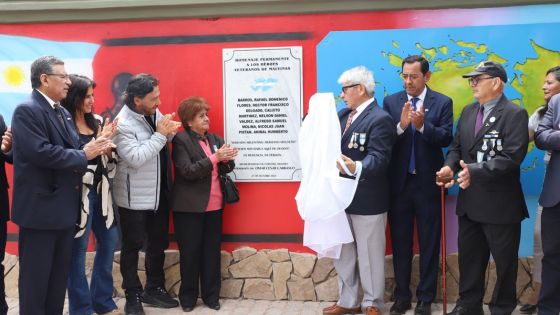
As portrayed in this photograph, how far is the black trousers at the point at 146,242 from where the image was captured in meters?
5.24

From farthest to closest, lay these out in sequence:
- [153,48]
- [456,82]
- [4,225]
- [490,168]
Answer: [153,48] → [456,82] → [4,225] → [490,168]

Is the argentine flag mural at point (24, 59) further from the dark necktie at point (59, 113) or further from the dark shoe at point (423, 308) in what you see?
the dark shoe at point (423, 308)

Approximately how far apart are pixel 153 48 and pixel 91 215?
1682 mm

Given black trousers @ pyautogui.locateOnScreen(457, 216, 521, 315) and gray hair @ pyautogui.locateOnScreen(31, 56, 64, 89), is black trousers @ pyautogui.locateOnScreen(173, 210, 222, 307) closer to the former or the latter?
gray hair @ pyautogui.locateOnScreen(31, 56, 64, 89)

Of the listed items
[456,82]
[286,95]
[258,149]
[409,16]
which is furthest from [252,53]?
[456,82]

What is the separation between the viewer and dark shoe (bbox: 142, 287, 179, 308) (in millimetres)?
5596

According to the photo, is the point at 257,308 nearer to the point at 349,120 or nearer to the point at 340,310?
the point at 340,310

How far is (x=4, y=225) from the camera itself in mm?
4980

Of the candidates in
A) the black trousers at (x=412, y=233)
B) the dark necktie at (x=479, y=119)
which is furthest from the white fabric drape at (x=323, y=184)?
the dark necktie at (x=479, y=119)

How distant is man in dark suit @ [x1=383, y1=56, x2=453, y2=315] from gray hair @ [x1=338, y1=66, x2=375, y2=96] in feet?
→ 0.94

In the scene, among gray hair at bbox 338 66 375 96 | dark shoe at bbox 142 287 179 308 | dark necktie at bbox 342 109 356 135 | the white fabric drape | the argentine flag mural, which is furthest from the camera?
the argentine flag mural

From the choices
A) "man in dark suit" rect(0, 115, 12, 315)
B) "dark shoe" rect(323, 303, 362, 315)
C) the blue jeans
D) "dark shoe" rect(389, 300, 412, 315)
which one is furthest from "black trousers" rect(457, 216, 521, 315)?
"man in dark suit" rect(0, 115, 12, 315)

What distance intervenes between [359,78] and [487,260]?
176 centimetres

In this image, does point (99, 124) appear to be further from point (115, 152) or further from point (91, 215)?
point (91, 215)
